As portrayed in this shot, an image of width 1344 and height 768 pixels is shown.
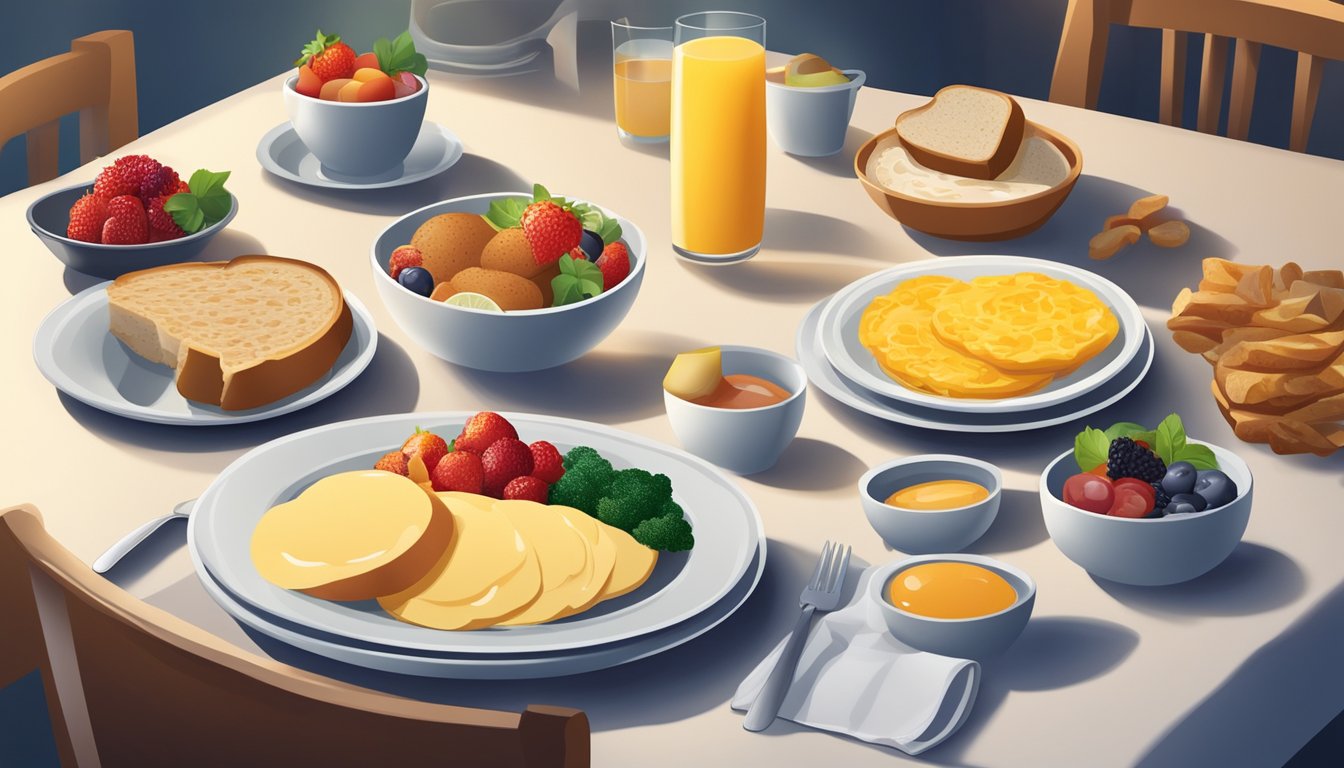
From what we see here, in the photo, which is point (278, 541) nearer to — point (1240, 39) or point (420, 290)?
point (420, 290)

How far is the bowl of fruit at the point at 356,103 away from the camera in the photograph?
1.66 metres

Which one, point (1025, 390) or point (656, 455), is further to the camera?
point (1025, 390)

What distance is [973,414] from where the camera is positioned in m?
1.23

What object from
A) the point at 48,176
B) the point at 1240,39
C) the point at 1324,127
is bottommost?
the point at 1324,127

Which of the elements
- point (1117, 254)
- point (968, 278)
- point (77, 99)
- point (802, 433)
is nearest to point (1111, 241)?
point (1117, 254)

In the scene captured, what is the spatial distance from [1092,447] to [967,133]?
0.63 m

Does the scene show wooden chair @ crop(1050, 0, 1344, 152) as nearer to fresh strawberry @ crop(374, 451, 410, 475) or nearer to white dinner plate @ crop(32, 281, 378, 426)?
white dinner plate @ crop(32, 281, 378, 426)

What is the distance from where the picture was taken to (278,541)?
3.29 feet

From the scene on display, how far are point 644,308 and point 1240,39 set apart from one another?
1.02m

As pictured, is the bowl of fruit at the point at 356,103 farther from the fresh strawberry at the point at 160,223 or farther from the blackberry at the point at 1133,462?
the blackberry at the point at 1133,462

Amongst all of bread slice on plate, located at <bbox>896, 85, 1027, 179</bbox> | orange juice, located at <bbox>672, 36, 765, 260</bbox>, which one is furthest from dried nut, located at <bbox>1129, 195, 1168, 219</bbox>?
orange juice, located at <bbox>672, 36, 765, 260</bbox>

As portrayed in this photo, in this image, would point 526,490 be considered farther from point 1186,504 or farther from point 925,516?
point 1186,504

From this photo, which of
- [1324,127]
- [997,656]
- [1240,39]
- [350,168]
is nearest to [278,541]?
[997,656]

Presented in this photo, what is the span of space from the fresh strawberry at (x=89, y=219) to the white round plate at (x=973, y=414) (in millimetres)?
752
